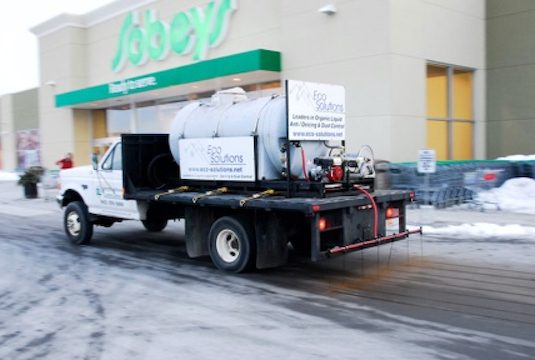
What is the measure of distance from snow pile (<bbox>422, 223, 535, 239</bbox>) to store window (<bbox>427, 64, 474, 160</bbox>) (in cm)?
656

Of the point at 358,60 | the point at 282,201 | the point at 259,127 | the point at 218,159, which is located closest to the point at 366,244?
the point at 282,201

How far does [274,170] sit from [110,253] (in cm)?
395

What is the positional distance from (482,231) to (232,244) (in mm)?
5510

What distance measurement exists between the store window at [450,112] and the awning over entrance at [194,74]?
5144 millimetres

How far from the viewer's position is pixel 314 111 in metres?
8.19

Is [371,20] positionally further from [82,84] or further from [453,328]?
[82,84]

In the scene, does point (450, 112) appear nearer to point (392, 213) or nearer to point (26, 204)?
point (392, 213)

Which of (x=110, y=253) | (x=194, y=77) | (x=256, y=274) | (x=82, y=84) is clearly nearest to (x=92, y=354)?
(x=256, y=274)

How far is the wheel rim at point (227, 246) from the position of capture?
8359 mm

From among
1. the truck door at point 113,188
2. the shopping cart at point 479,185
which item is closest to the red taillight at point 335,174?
the truck door at point 113,188

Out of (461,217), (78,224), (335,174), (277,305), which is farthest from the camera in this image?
(461,217)

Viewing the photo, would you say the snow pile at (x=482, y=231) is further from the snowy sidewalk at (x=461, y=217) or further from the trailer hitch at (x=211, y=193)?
the trailer hitch at (x=211, y=193)

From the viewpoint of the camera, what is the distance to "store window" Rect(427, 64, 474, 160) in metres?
17.9

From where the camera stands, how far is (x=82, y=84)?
100 feet
